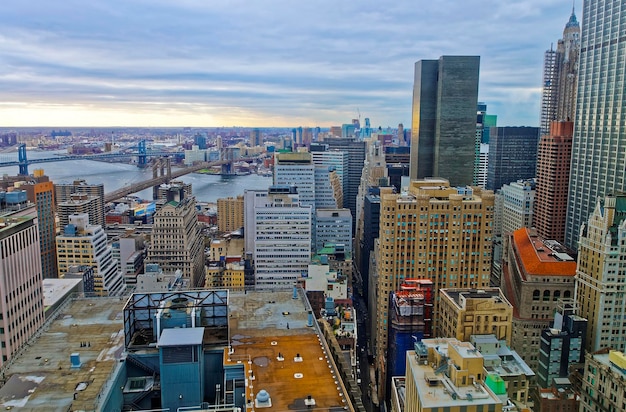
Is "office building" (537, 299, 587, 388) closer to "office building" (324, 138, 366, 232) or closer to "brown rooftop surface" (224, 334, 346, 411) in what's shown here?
"brown rooftop surface" (224, 334, 346, 411)

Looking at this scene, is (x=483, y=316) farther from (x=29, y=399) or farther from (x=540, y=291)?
(x=29, y=399)

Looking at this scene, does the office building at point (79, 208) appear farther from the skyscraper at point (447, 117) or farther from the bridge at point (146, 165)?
the skyscraper at point (447, 117)

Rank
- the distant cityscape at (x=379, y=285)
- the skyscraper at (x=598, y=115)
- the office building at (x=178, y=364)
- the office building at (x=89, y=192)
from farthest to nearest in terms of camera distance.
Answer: the office building at (x=89, y=192) → the skyscraper at (x=598, y=115) → the distant cityscape at (x=379, y=285) → the office building at (x=178, y=364)

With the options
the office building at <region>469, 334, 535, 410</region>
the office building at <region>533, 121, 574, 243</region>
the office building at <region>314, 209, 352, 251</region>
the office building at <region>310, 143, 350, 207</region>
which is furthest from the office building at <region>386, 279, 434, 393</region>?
the office building at <region>310, 143, 350, 207</region>

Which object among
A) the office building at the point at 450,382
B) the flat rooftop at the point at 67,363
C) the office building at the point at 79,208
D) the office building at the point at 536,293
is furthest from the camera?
the office building at the point at 79,208

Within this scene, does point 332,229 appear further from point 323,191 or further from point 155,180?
point 155,180

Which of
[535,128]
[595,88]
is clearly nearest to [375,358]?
[595,88]

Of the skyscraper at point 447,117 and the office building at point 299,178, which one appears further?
the office building at point 299,178

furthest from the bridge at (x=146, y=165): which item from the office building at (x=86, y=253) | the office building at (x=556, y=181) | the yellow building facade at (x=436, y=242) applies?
the yellow building facade at (x=436, y=242)
